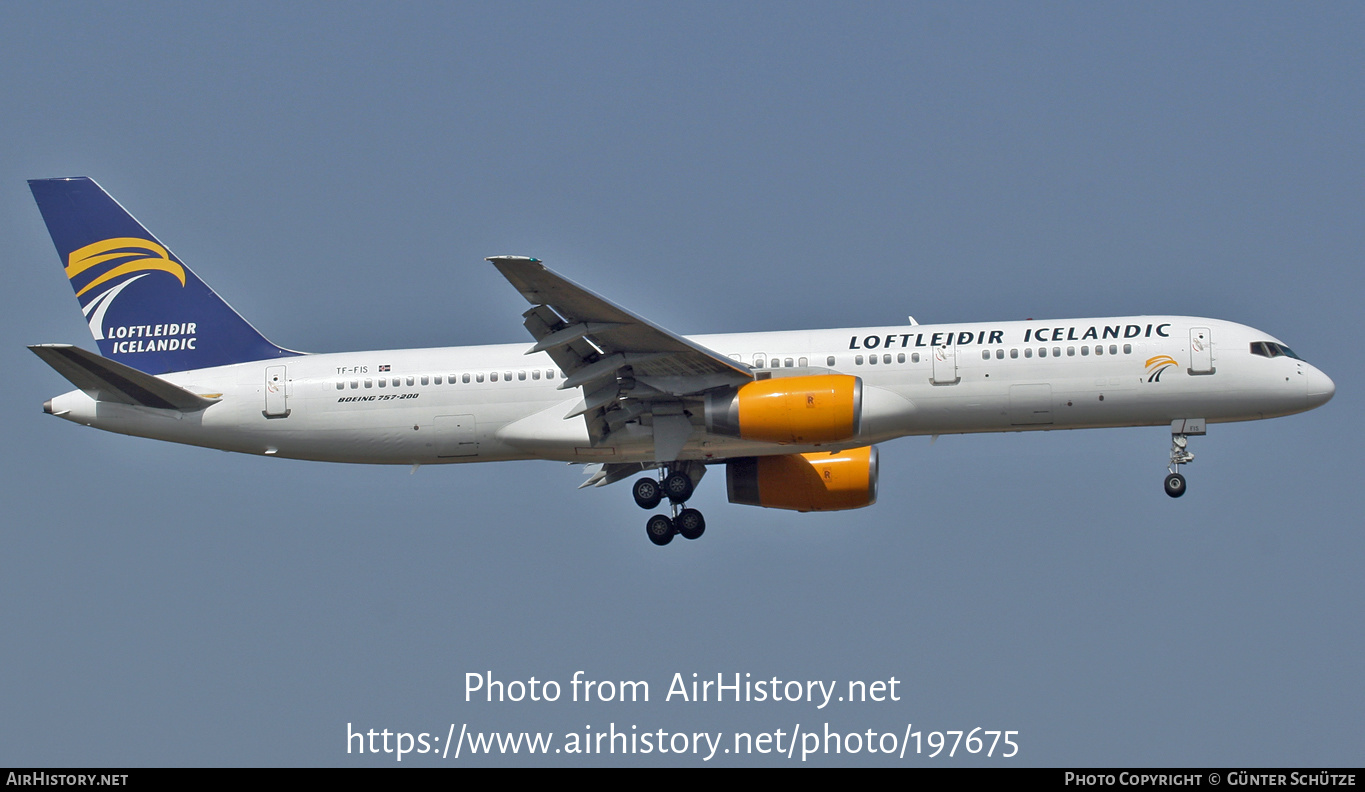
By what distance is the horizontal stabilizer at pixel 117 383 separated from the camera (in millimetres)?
29594

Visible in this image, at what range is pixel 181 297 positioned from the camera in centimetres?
3403

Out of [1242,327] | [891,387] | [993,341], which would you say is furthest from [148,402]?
[1242,327]

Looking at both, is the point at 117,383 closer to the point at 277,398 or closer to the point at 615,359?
the point at 277,398

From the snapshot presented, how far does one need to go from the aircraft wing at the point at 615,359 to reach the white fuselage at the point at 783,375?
626 mm

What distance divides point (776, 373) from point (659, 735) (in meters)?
8.35

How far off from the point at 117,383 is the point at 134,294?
364 centimetres

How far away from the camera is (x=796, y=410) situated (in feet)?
96.6

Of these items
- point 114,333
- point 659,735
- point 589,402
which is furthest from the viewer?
point 114,333

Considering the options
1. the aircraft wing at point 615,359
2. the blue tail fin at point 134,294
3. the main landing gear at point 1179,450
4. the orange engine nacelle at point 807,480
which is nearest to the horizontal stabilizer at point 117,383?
the blue tail fin at point 134,294

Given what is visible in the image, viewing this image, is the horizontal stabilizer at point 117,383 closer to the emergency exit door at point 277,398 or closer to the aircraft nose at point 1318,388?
the emergency exit door at point 277,398

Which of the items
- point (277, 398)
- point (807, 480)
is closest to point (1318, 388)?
A: point (807, 480)

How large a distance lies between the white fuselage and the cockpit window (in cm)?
11

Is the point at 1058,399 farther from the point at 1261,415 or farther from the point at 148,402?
the point at 148,402

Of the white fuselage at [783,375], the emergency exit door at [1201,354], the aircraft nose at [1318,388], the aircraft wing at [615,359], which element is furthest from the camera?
the aircraft nose at [1318,388]
